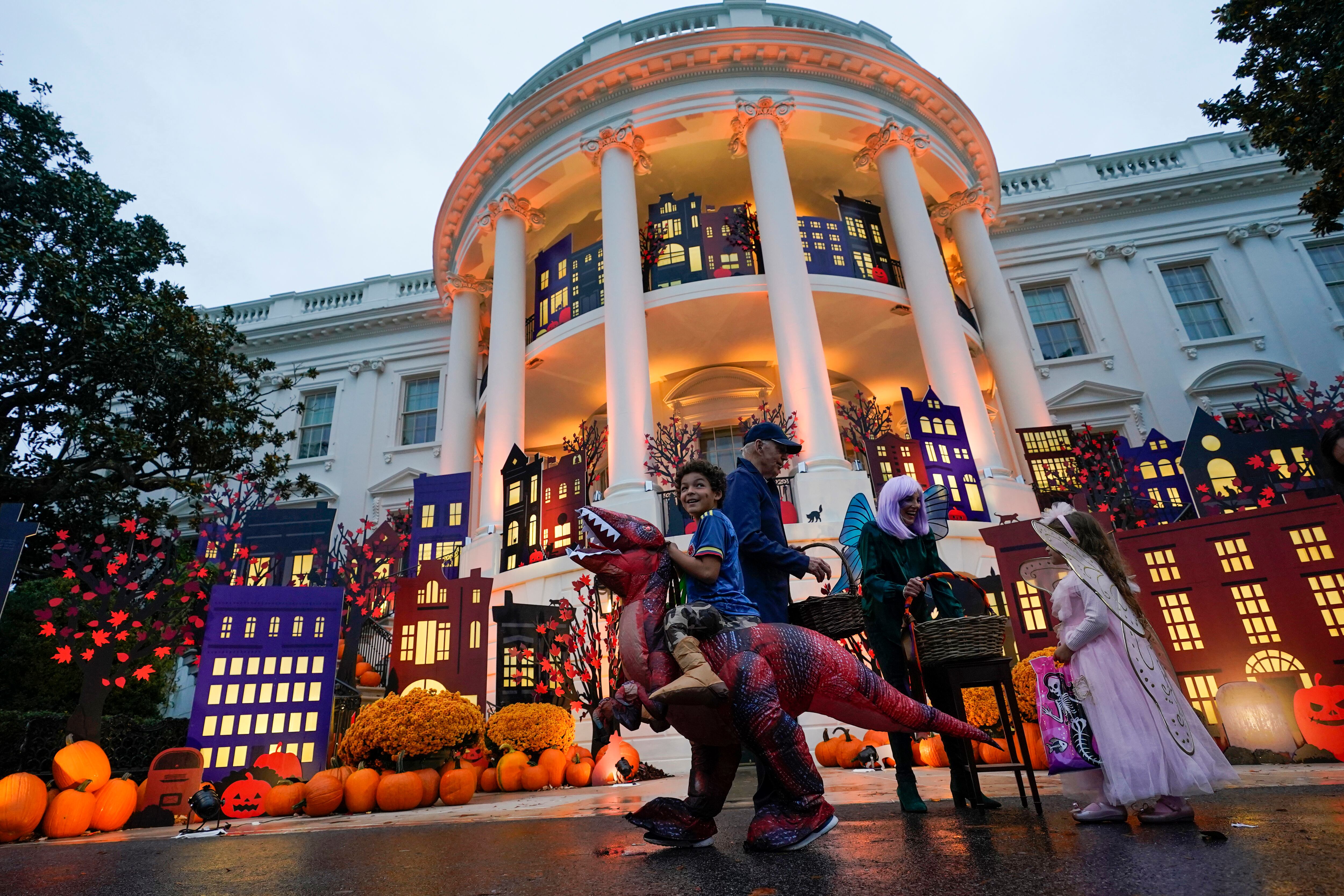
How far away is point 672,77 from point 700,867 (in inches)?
568

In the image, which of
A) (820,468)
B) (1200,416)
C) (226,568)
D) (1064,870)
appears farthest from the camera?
(820,468)

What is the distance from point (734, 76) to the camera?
13680mm

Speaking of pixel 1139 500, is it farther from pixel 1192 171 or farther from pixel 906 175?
pixel 1192 171

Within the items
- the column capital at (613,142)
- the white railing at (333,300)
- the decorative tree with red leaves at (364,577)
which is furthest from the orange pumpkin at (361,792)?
the white railing at (333,300)

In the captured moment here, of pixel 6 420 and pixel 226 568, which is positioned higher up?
pixel 6 420

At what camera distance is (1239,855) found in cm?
186

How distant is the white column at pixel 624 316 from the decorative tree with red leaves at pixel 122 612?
5722 mm

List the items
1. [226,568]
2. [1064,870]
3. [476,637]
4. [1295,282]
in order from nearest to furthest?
[1064,870] → [476,637] → [226,568] → [1295,282]

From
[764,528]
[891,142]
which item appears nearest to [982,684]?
[764,528]

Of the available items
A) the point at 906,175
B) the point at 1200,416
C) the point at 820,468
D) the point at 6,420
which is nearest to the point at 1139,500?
the point at 1200,416

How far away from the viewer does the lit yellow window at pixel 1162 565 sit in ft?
19.8

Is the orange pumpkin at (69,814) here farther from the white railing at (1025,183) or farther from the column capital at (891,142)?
the white railing at (1025,183)

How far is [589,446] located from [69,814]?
889 cm

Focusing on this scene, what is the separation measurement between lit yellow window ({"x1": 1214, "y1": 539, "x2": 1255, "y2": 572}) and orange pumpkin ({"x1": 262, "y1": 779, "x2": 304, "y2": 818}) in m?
7.95
